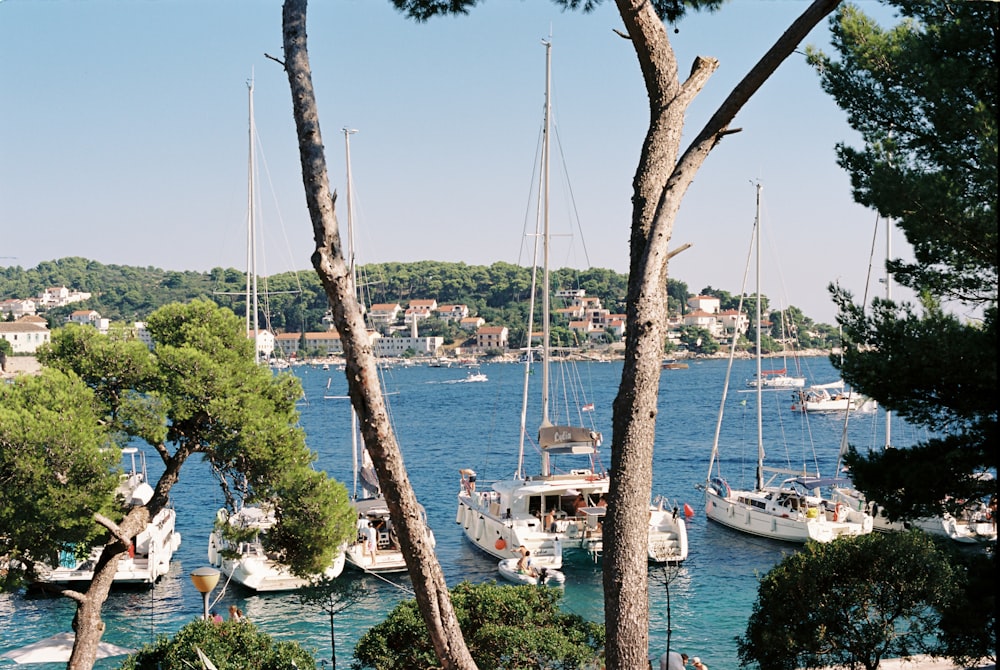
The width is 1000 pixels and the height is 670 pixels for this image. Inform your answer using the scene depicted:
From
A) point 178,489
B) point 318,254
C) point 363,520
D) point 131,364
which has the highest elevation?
point 318,254

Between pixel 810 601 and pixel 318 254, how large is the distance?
5692mm

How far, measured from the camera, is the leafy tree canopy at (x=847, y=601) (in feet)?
27.0

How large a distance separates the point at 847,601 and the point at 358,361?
5556mm

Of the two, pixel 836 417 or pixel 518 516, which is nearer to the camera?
pixel 518 516

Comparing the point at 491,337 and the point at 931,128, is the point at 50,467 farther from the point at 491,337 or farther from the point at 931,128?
the point at 491,337

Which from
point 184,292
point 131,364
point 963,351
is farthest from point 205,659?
point 184,292

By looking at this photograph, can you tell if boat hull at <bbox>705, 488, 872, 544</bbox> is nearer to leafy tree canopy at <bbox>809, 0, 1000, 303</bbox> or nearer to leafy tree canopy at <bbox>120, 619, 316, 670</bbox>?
leafy tree canopy at <bbox>120, 619, 316, 670</bbox>

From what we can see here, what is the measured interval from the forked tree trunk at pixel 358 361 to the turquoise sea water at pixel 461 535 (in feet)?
30.5

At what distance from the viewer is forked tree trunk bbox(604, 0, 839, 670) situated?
456 cm

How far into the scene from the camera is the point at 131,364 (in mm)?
9156

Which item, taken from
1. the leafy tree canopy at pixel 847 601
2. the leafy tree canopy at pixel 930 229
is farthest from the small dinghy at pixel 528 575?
the leafy tree canopy at pixel 930 229

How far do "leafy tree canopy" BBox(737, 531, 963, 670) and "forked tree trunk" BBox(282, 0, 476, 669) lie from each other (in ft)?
14.2

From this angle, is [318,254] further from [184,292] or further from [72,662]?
[184,292]

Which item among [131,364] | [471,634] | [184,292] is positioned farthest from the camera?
[184,292]
